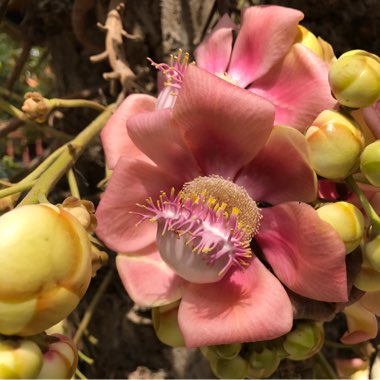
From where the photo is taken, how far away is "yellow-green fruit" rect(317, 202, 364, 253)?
36cm

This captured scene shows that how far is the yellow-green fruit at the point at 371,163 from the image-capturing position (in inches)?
14.1

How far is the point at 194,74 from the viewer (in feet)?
1.24

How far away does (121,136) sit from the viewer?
1.50ft

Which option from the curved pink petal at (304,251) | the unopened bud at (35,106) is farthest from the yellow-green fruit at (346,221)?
the unopened bud at (35,106)

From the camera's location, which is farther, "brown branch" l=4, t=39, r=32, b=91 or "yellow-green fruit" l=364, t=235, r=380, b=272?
"brown branch" l=4, t=39, r=32, b=91

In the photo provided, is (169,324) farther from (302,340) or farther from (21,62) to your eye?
(21,62)

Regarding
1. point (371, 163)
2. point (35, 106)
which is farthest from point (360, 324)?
point (35, 106)

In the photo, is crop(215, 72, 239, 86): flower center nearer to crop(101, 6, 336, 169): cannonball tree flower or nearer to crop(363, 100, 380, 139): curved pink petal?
crop(101, 6, 336, 169): cannonball tree flower

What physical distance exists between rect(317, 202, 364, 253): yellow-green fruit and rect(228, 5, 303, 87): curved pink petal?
12 cm

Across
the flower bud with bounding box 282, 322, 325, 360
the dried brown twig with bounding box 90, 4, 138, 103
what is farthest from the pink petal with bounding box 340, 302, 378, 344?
the dried brown twig with bounding box 90, 4, 138, 103

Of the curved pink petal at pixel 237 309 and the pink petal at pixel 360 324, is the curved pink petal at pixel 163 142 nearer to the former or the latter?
the curved pink petal at pixel 237 309

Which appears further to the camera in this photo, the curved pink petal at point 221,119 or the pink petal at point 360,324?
the pink petal at point 360,324

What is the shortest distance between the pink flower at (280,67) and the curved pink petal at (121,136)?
70 millimetres

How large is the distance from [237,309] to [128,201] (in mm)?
105
